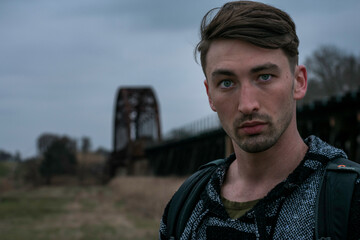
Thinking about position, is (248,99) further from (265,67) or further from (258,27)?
(258,27)

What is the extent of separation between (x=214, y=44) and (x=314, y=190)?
0.78 meters

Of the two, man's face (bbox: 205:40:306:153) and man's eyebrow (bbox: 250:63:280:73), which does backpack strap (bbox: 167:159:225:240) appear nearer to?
man's face (bbox: 205:40:306:153)

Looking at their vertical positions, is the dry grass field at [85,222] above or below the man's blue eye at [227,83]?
below

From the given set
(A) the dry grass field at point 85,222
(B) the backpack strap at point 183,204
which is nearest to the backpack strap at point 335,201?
(B) the backpack strap at point 183,204

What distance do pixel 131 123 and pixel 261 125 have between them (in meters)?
52.8

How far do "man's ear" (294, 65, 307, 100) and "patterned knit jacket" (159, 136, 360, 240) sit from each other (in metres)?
0.23

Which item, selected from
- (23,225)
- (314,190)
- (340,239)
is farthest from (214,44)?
(23,225)

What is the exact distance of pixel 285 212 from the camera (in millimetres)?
1975

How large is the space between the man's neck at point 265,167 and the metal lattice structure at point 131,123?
46.6 m

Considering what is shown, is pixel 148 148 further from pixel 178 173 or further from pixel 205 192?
pixel 205 192

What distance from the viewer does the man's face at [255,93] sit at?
6.78 feet

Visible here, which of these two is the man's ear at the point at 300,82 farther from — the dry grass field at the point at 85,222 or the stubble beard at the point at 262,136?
the dry grass field at the point at 85,222

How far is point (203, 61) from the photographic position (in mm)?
2359

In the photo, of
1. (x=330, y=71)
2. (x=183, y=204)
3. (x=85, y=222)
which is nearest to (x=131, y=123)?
(x=330, y=71)
